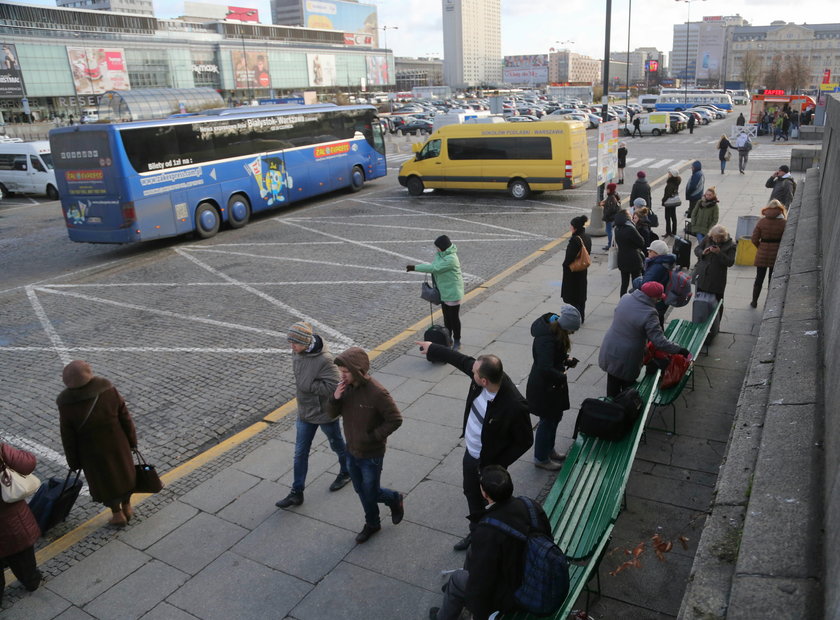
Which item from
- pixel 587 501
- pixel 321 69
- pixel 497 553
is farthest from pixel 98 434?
pixel 321 69

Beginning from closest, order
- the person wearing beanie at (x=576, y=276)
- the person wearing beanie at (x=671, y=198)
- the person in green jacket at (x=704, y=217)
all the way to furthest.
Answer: the person wearing beanie at (x=576, y=276), the person in green jacket at (x=704, y=217), the person wearing beanie at (x=671, y=198)

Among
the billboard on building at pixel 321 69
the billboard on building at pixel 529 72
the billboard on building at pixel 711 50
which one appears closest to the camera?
the billboard on building at pixel 321 69

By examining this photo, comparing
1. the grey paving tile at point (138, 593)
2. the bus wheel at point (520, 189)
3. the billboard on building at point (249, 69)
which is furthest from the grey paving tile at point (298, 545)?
the billboard on building at point (249, 69)

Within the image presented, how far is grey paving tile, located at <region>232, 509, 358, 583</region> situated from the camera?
505cm

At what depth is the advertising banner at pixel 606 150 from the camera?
15.4 m

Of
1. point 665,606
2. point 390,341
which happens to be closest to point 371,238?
point 390,341

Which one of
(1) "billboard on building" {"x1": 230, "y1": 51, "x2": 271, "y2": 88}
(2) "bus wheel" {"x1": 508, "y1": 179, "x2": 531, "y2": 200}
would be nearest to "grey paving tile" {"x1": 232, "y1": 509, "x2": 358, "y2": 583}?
(2) "bus wheel" {"x1": 508, "y1": 179, "x2": 531, "y2": 200}

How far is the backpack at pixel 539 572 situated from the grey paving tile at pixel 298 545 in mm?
2054

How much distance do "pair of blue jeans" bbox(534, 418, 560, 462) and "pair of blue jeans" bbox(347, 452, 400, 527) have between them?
1512mm

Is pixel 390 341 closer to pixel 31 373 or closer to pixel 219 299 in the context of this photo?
pixel 219 299

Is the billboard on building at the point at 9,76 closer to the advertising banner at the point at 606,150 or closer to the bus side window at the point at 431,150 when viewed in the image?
the bus side window at the point at 431,150

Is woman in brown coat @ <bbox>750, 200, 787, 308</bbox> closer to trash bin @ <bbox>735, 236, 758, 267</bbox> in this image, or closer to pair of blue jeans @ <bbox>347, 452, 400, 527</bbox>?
trash bin @ <bbox>735, 236, 758, 267</bbox>

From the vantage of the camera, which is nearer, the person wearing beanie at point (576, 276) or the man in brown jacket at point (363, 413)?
the man in brown jacket at point (363, 413)

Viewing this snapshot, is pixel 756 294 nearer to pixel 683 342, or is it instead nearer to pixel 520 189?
pixel 683 342
